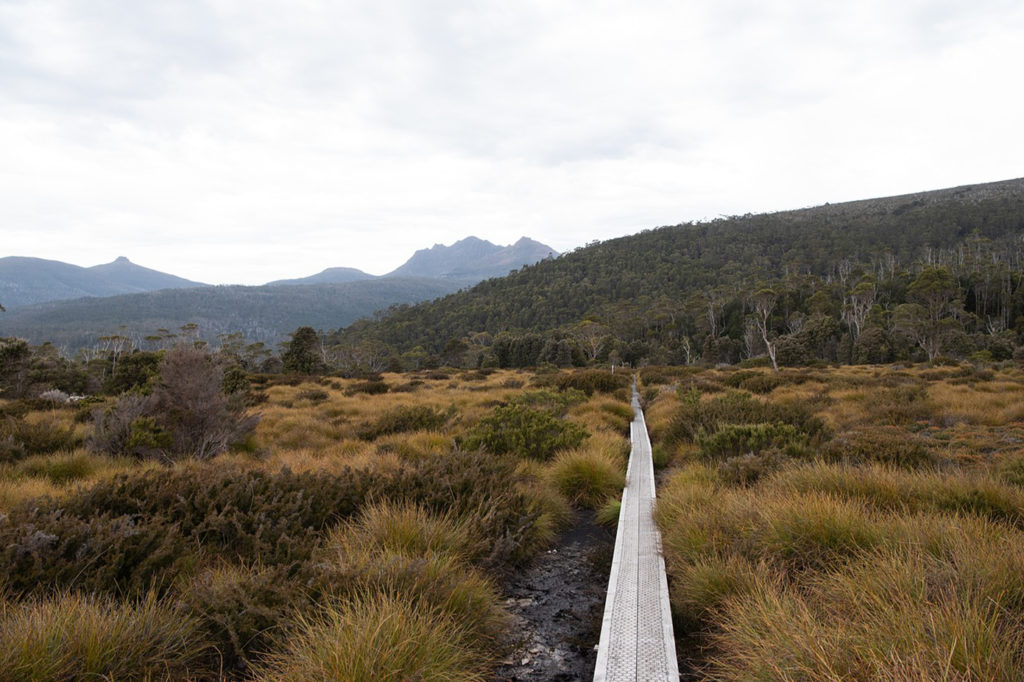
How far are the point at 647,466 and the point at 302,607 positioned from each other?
5.56 m

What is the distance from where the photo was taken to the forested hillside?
174ft

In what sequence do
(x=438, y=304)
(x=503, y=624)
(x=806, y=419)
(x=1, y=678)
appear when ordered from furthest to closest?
1. (x=438, y=304)
2. (x=806, y=419)
3. (x=503, y=624)
4. (x=1, y=678)

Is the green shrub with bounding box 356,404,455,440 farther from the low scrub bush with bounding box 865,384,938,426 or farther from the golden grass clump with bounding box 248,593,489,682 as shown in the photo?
the low scrub bush with bounding box 865,384,938,426

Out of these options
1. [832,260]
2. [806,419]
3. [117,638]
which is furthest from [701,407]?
[832,260]

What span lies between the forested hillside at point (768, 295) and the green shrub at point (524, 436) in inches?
1079

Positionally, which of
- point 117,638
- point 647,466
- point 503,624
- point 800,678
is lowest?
point 647,466

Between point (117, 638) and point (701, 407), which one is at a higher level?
point (117, 638)

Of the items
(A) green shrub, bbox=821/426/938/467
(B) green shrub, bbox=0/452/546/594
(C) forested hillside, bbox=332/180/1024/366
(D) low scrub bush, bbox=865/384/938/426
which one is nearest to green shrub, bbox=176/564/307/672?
(B) green shrub, bbox=0/452/546/594

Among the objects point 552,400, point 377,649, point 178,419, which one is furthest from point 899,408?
point 178,419

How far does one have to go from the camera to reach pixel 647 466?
23.6 feet

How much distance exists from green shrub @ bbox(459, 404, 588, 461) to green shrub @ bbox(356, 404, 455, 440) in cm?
205

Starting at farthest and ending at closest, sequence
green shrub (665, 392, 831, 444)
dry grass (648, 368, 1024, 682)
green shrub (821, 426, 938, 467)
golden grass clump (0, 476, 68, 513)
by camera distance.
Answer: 1. green shrub (665, 392, 831, 444)
2. green shrub (821, 426, 938, 467)
3. golden grass clump (0, 476, 68, 513)
4. dry grass (648, 368, 1024, 682)

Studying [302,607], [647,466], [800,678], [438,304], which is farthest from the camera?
[438,304]

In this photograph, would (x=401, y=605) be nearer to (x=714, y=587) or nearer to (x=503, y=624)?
(x=503, y=624)
